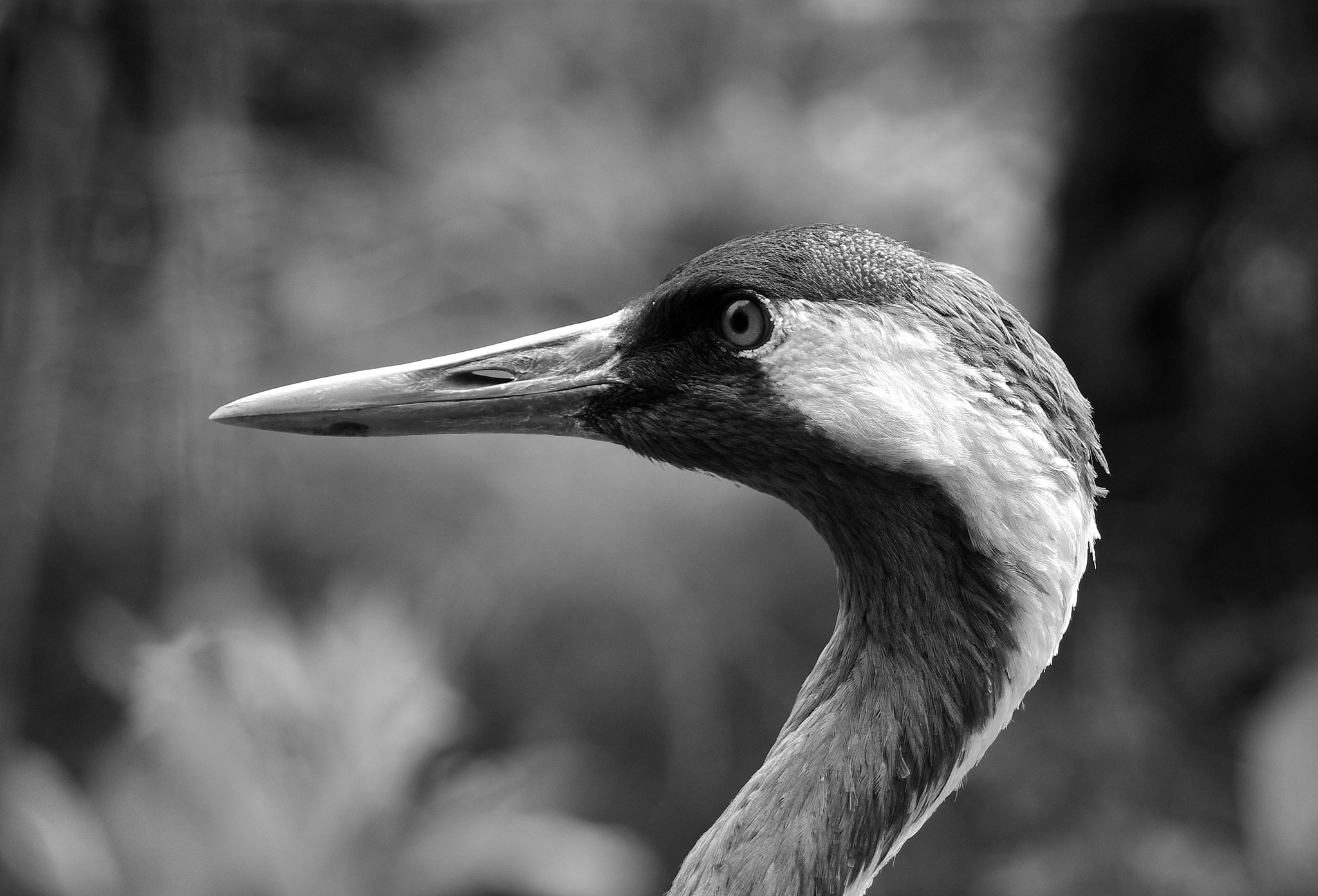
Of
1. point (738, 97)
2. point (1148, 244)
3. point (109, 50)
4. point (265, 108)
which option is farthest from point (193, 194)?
point (1148, 244)

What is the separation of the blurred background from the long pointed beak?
321 centimetres

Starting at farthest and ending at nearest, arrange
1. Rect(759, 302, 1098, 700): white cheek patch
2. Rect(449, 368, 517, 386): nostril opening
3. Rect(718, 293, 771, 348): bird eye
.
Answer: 1. Rect(449, 368, 517, 386): nostril opening
2. Rect(718, 293, 771, 348): bird eye
3. Rect(759, 302, 1098, 700): white cheek patch

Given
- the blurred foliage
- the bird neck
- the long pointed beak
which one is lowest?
the blurred foliage

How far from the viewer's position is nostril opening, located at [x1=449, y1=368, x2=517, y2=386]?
81.7 inches

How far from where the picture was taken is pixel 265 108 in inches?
252

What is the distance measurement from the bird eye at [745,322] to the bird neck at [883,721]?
0.28 meters

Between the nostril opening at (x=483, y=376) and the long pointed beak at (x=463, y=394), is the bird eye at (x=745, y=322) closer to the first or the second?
the long pointed beak at (x=463, y=394)

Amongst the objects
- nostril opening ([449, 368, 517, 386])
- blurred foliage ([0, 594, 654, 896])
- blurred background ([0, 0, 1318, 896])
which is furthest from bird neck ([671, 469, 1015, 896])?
blurred foliage ([0, 594, 654, 896])

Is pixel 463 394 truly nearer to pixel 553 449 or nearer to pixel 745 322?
pixel 745 322

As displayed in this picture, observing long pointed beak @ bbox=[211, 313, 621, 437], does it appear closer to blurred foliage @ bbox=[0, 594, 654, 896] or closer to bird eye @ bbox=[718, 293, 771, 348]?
bird eye @ bbox=[718, 293, 771, 348]

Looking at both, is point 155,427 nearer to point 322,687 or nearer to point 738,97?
point 322,687

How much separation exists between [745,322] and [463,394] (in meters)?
0.52

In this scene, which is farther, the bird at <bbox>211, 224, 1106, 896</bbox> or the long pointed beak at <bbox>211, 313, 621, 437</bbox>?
the long pointed beak at <bbox>211, 313, 621, 437</bbox>

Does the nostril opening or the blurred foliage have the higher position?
the nostril opening
